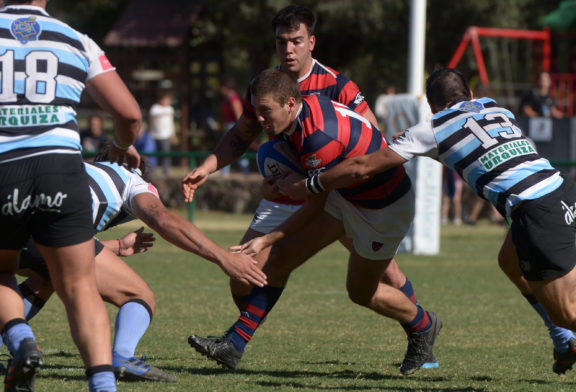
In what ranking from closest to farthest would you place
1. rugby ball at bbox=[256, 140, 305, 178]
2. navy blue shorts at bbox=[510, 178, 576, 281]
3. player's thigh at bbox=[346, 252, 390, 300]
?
navy blue shorts at bbox=[510, 178, 576, 281] < player's thigh at bbox=[346, 252, 390, 300] < rugby ball at bbox=[256, 140, 305, 178]

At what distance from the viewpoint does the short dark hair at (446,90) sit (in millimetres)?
5402

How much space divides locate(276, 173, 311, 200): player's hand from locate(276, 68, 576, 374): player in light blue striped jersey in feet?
0.65

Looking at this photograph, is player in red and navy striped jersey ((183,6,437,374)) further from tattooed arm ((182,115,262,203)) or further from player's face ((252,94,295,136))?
player's face ((252,94,295,136))

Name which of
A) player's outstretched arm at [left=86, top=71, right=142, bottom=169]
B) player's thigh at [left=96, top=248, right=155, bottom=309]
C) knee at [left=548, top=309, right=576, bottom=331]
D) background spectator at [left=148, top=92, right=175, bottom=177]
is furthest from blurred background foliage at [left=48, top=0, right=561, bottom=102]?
player's outstretched arm at [left=86, top=71, right=142, bottom=169]

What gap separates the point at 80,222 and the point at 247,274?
A: 101 centimetres

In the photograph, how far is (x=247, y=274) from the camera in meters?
4.87

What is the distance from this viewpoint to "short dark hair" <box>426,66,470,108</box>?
540cm

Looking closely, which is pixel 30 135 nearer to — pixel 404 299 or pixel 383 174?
pixel 383 174

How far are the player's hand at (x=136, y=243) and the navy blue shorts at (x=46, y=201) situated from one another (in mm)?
1547

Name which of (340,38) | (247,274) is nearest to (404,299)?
(247,274)

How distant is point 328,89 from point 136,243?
5.79 ft

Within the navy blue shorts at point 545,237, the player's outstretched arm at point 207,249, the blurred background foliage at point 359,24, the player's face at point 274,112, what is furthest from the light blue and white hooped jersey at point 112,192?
the blurred background foliage at point 359,24

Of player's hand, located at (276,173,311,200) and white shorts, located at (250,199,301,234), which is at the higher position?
player's hand, located at (276,173,311,200)

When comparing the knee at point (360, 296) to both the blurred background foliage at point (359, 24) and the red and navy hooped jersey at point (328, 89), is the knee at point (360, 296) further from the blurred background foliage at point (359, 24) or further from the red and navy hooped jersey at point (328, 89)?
the blurred background foliage at point (359, 24)
